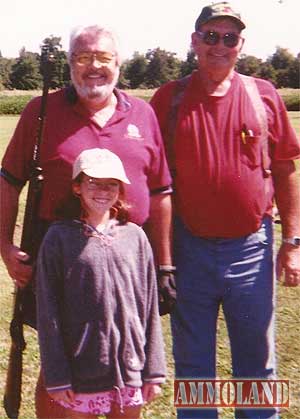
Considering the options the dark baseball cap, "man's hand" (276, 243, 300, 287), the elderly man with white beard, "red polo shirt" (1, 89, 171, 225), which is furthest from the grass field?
the dark baseball cap

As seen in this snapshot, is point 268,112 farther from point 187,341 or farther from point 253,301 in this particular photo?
point 187,341

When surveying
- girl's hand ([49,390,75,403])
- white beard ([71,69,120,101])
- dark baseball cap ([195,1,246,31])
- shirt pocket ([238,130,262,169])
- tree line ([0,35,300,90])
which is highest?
tree line ([0,35,300,90])

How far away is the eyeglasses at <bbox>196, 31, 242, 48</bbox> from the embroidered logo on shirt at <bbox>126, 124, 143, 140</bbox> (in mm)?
611

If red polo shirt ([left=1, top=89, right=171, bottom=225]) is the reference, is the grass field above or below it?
below

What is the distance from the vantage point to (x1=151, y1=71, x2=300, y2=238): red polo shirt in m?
2.75

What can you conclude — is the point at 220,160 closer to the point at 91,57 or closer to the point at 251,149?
the point at 251,149

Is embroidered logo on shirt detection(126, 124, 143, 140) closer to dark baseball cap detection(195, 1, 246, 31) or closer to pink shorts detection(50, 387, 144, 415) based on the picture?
dark baseball cap detection(195, 1, 246, 31)

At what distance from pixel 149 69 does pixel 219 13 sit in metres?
67.8

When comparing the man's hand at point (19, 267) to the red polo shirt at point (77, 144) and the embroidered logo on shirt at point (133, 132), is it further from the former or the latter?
the embroidered logo on shirt at point (133, 132)

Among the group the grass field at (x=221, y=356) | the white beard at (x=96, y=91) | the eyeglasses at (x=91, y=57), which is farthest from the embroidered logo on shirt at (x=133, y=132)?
the grass field at (x=221, y=356)

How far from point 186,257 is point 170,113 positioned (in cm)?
71

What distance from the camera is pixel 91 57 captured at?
2473 millimetres

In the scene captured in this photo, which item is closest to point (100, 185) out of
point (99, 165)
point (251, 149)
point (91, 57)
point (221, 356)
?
point (99, 165)

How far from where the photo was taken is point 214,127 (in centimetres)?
276
